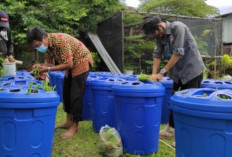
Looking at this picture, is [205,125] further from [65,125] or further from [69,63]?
[65,125]

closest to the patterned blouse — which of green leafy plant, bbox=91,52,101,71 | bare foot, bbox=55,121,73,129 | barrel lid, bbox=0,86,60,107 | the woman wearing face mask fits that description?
the woman wearing face mask

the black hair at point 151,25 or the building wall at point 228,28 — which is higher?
the building wall at point 228,28

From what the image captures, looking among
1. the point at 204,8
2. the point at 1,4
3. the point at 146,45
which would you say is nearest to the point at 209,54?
the point at 146,45

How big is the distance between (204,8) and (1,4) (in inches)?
378

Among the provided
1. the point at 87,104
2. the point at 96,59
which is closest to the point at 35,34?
the point at 87,104

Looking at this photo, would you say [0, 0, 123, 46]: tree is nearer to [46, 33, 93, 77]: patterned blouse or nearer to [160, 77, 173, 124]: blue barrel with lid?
[46, 33, 93, 77]: patterned blouse

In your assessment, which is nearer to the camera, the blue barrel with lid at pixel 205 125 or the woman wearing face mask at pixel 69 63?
the blue barrel with lid at pixel 205 125

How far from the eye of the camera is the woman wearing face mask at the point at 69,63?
3150 mm

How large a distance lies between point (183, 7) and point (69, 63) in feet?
35.7

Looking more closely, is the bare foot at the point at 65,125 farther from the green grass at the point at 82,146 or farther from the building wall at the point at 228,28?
the building wall at the point at 228,28

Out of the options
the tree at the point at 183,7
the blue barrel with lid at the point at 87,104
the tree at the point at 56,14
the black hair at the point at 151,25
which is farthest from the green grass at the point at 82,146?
the tree at the point at 183,7

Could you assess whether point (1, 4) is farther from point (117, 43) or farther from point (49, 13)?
point (117, 43)

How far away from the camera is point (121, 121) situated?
2.87 metres

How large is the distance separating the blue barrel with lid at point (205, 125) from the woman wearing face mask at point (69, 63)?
189cm
